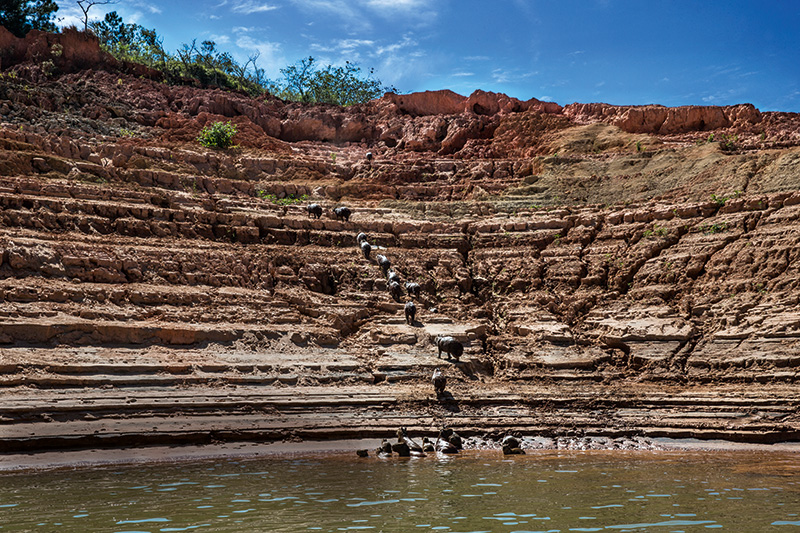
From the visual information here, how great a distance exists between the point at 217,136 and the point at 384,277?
15.6m

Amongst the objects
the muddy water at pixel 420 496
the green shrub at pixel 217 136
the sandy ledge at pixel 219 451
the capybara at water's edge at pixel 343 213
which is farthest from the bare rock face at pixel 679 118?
the muddy water at pixel 420 496

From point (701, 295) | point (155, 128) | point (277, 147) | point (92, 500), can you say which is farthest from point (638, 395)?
point (155, 128)

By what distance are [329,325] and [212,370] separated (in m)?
5.13

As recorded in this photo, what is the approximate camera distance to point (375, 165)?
37125 millimetres

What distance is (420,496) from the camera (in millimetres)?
10875

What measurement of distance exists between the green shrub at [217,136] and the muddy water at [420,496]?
24897 millimetres

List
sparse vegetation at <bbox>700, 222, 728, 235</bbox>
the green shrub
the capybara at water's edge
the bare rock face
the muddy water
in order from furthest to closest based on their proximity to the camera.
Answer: the bare rock face, the green shrub, the capybara at water's edge, sparse vegetation at <bbox>700, 222, 728, 235</bbox>, the muddy water

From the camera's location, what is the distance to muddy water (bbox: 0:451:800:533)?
349 inches

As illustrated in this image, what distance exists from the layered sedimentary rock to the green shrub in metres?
1.01

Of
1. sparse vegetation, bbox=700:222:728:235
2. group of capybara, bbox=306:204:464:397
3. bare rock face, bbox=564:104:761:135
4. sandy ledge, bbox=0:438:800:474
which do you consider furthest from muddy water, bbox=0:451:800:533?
bare rock face, bbox=564:104:761:135

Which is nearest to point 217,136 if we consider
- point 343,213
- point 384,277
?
point 343,213

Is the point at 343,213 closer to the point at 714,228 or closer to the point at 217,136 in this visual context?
the point at 217,136

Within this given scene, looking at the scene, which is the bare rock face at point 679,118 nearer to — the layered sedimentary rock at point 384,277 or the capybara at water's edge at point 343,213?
the layered sedimentary rock at point 384,277

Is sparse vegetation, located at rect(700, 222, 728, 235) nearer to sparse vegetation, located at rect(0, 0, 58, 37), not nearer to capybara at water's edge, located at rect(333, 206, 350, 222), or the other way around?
capybara at water's edge, located at rect(333, 206, 350, 222)
